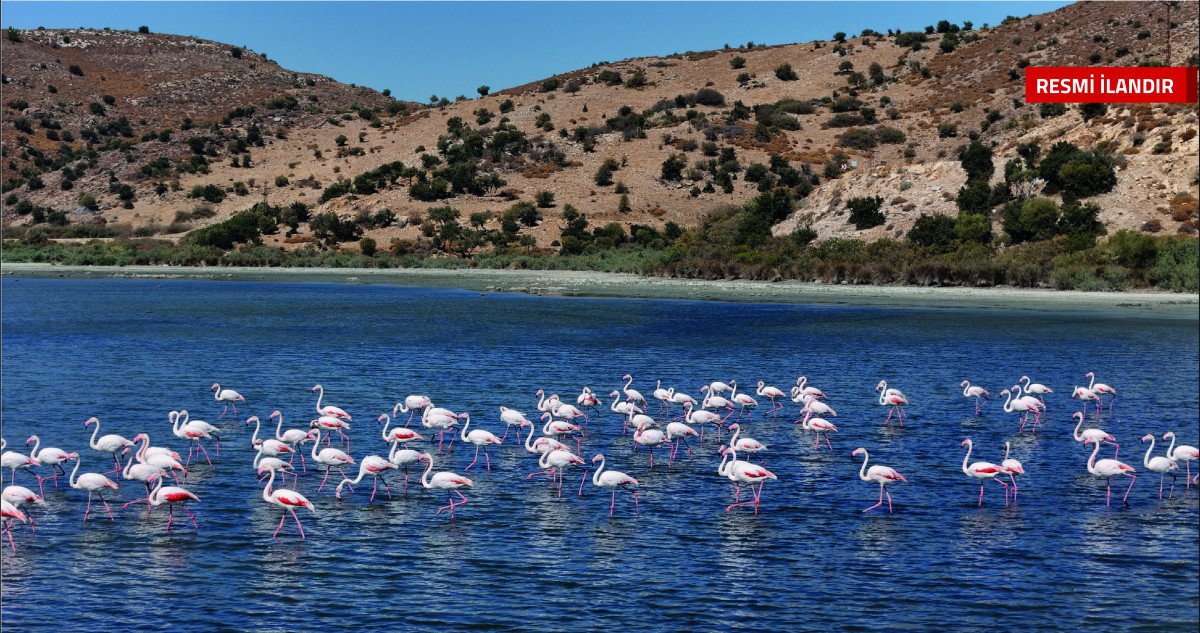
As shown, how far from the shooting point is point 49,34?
166m

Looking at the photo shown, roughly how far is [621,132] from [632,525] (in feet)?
341

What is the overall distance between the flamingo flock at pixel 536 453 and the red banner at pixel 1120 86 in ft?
171

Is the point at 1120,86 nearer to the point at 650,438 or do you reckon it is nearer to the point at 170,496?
the point at 650,438

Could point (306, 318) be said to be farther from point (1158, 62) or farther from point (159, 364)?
point (1158, 62)

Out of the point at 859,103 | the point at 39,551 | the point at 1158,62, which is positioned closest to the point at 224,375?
the point at 39,551

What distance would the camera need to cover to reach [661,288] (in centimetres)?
6425

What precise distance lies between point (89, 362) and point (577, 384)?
1525 centimetres

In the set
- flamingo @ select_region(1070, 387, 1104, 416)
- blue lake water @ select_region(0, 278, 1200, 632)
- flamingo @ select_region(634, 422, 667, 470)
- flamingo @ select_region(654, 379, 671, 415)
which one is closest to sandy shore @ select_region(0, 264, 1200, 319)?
blue lake water @ select_region(0, 278, 1200, 632)

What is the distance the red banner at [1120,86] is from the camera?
7088 centimetres

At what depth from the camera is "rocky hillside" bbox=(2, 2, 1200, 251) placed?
8169 centimetres

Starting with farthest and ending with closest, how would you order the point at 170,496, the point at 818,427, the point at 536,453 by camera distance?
the point at 818,427
the point at 536,453
the point at 170,496

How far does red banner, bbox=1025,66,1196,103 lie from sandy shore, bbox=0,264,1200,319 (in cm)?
2306

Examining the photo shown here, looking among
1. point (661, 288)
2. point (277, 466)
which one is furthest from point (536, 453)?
point (661, 288)

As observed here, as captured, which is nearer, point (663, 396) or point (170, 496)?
point (170, 496)
